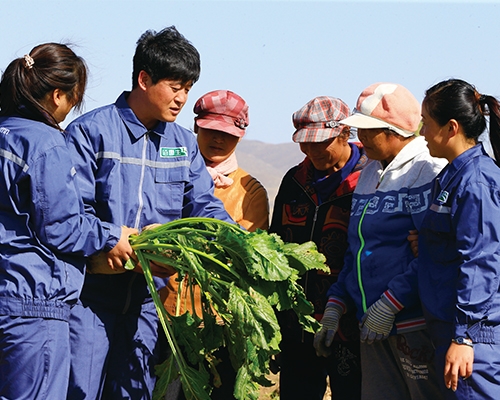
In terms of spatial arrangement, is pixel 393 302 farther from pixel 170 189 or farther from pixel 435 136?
pixel 170 189

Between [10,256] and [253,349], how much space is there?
1.19 m

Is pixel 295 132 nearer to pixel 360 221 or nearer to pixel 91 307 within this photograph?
pixel 360 221

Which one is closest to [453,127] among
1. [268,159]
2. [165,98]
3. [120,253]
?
[165,98]

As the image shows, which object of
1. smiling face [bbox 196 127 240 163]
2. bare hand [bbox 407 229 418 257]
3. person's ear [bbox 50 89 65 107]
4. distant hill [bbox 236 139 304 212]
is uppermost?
person's ear [bbox 50 89 65 107]

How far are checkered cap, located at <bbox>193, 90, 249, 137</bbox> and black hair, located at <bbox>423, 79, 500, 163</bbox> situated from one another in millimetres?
1404

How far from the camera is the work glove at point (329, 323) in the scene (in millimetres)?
4348

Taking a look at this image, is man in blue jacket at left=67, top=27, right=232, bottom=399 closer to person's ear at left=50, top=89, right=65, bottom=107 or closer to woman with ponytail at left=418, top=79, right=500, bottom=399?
person's ear at left=50, top=89, right=65, bottom=107

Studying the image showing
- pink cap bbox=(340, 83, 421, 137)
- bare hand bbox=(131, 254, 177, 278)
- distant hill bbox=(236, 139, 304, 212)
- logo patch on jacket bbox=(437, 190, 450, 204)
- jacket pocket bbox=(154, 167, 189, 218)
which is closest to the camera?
logo patch on jacket bbox=(437, 190, 450, 204)

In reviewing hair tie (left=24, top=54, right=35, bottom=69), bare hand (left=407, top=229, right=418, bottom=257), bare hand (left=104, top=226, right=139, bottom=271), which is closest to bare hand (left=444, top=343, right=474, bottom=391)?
bare hand (left=407, top=229, right=418, bottom=257)

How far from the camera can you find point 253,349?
3537mm

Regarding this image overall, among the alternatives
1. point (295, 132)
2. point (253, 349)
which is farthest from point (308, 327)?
point (295, 132)

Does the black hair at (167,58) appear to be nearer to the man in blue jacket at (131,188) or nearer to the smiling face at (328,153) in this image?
the man in blue jacket at (131,188)

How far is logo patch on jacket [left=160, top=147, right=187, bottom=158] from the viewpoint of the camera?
4102 millimetres

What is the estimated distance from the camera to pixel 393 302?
13.0 feet
